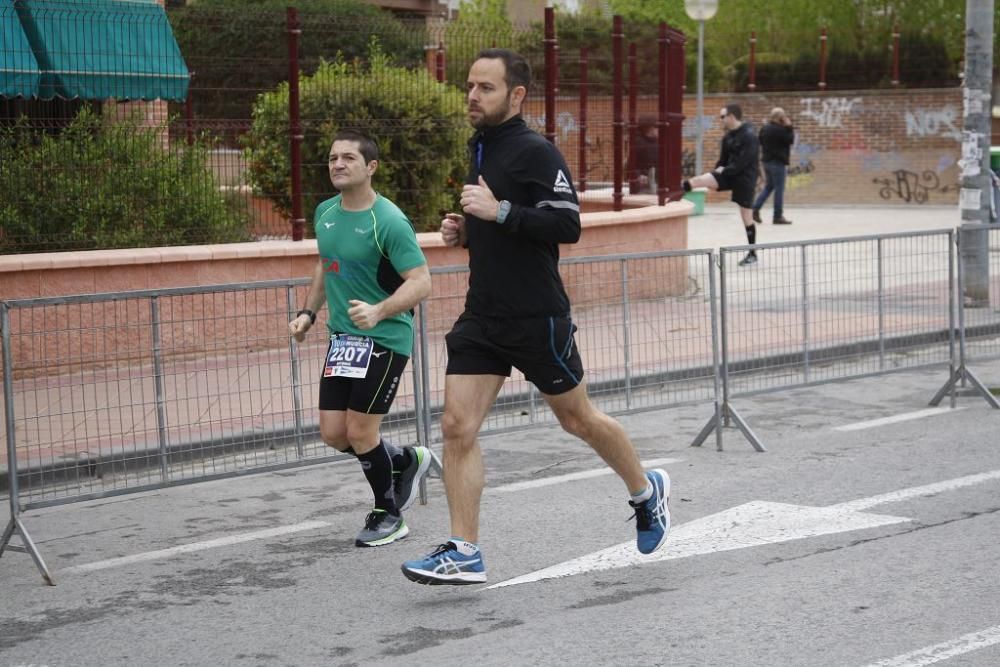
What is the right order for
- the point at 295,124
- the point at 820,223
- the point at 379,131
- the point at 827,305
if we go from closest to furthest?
1. the point at 827,305
2. the point at 295,124
3. the point at 379,131
4. the point at 820,223

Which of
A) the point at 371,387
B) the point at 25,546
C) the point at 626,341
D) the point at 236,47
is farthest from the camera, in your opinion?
the point at 236,47

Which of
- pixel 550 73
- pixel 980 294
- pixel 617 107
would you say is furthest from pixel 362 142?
pixel 617 107

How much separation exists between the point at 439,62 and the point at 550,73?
1.40m

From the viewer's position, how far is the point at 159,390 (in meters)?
7.24

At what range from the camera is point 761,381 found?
9523mm

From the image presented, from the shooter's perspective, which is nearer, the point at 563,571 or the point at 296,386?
the point at 563,571

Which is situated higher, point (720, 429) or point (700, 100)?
point (700, 100)

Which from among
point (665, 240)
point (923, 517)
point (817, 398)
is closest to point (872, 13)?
point (665, 240)

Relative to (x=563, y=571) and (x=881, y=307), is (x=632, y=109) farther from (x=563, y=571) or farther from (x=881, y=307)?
(x=563, y=571)

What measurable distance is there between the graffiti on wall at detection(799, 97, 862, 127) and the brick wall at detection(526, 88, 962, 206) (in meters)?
0.02

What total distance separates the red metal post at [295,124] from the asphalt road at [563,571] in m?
4.50

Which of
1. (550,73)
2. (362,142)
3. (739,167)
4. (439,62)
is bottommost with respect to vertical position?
(739,167)

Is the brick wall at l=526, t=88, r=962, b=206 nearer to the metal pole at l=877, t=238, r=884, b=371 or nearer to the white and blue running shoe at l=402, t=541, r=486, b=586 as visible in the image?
the metal pole at l=877, t=238, r=884, b=371

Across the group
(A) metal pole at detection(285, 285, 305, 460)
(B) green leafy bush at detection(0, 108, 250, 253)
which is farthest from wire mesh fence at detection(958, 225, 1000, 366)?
(B) green leafy bush at detection(0, 108, 250, 253)
